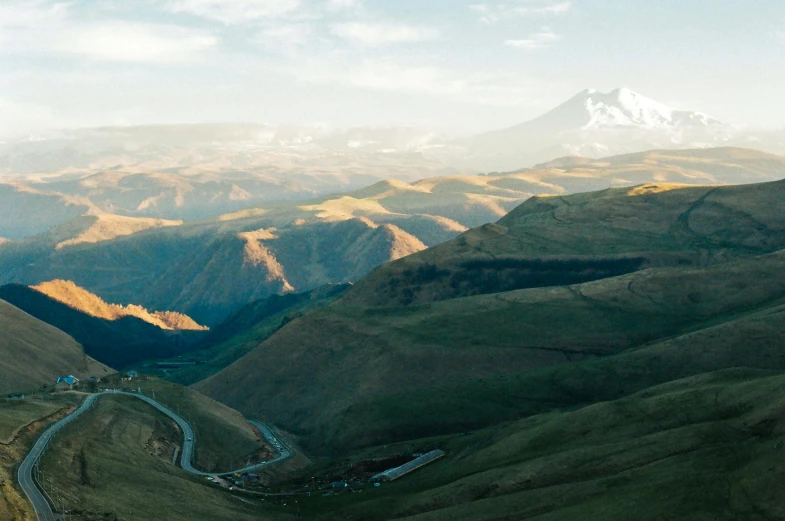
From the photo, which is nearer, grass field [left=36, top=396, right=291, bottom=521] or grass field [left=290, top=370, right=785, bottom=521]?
grass field [left=290, top=370, right=785, bottom=521]

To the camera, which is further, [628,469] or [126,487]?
→ [126,487]

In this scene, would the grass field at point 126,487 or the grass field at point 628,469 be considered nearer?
the grass field at point 628,469

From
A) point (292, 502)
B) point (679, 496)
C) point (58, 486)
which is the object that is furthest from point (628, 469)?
point (58, 486)

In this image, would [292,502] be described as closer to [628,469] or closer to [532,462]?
[532,462]

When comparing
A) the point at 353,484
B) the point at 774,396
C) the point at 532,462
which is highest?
the point at 774,396
